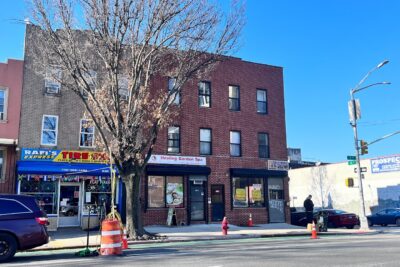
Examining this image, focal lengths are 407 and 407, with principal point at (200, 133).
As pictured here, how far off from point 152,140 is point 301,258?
30.3 feet

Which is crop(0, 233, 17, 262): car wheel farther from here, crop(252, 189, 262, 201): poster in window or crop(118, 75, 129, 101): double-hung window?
crop(252, 189, 262, 201): poster in window

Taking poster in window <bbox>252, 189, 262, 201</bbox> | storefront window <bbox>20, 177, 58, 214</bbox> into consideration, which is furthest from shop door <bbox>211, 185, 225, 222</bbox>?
storefront window <bbox>20, 177, 58, 214</bbox>

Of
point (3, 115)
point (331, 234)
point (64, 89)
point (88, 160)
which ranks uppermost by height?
point (64, 89)

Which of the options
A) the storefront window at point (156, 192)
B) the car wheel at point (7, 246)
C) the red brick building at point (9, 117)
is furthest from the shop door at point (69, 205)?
the car wheel at point (7, 246)

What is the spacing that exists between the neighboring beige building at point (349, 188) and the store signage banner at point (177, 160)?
672 inches

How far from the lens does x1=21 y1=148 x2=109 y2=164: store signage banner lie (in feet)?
64.8

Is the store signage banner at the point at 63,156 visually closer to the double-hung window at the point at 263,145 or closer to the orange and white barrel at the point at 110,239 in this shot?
the orange and white barrel at the point at 110,239

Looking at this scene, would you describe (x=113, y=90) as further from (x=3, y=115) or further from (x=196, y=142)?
(x=196, y=142)

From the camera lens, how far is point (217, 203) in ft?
79.9

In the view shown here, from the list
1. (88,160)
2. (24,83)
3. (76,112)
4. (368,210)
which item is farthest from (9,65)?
(368,210)

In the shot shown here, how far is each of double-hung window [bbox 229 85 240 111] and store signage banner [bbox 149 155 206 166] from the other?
4.23 m

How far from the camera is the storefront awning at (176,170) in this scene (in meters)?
22.4

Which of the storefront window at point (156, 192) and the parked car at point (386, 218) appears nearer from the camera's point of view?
the storefront window at point (156, 192)

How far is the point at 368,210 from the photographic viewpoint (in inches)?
1438
